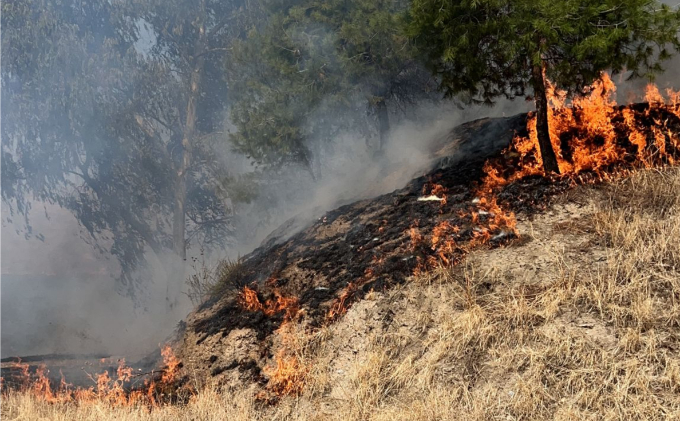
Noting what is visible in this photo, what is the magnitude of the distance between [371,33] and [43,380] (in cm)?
965

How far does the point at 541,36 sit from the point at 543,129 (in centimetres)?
134

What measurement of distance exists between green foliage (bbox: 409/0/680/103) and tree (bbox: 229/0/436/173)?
416cm

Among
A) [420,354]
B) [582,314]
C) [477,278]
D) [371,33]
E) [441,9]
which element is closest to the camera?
[582,314]

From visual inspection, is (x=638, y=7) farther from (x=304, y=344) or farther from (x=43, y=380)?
(x=43, y=380)

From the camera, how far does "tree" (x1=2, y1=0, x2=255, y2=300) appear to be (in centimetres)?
1703

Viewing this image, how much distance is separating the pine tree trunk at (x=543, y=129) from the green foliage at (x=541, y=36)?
0.55ft

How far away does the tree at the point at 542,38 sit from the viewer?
7094 mm

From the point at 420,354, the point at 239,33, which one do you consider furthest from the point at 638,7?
the point at 239,33

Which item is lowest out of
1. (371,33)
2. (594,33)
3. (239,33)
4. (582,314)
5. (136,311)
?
(136,311)

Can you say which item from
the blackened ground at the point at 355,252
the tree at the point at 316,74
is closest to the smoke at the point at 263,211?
the tree at the point at 316,74

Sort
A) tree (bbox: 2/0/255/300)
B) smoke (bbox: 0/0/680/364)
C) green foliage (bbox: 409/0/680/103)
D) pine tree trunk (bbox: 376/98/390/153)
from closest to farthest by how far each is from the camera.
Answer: green foliage (bbox: 409/0/680/103), smoke (bbox: 0/0/680/364), pine tree trunk (bbox: 376/98/390/153), tree (bbox: 2/0/255/300)

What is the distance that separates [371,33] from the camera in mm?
12711

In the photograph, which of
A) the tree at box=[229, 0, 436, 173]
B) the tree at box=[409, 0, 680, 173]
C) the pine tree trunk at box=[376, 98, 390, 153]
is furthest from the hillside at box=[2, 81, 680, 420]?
the pine tree trunk at box=[376, 98, 390, 153]

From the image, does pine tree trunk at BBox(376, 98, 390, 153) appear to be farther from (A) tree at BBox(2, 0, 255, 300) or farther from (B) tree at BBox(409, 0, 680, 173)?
(A) tree at BBox(2, 0, 255, 300)
